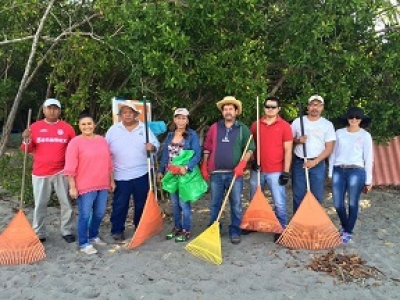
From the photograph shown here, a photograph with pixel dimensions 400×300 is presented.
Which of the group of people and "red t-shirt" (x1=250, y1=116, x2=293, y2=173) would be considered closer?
the group of people

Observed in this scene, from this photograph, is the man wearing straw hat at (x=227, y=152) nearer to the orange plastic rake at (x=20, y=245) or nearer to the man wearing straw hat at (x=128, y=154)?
the man wearing straw hat at (x=128, y=154)

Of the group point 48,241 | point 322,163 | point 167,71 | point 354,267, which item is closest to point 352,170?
point 322,163

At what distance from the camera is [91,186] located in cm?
469

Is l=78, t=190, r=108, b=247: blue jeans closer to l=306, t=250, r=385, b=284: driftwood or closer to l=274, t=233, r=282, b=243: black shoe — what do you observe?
l=274, t=233, r=282, b=243: black shoe

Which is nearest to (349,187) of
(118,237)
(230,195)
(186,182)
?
(230,195)

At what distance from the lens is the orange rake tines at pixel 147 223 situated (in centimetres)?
501

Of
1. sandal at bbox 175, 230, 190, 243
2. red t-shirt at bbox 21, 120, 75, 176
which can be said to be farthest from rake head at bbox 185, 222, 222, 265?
red t-shirt at bbox 21, 120, 75, 176

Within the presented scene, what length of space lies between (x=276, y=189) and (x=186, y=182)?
1.06m

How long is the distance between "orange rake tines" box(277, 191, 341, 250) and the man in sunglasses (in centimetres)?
32

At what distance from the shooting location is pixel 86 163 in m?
4.66

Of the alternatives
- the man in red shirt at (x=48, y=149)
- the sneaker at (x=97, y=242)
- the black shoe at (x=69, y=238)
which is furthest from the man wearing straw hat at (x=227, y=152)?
the black shoe at (x=69, y=238)

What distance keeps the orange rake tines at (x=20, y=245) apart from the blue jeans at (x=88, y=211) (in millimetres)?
466

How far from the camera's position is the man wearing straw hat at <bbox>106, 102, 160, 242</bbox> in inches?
198

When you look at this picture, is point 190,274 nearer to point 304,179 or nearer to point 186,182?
point 186,182
